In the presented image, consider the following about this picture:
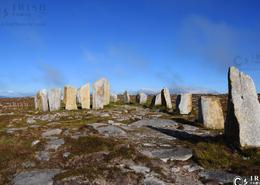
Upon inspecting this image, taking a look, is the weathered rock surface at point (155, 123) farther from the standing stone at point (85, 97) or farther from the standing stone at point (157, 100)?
the standing stone at point (157, 100)

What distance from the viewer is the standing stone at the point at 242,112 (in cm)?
1447

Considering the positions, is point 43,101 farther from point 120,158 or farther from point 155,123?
point 120,158

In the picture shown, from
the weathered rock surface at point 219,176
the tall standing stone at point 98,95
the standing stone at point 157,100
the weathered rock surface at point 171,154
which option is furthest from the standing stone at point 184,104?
the weathered rock surface at point 219,176

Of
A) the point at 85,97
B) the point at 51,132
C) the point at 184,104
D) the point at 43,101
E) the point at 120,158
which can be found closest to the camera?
the point at 120,158

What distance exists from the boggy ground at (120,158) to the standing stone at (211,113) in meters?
1.81

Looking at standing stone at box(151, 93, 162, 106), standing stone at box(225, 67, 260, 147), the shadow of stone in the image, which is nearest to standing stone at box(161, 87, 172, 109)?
standing stone at box(151, 93, 162, 106)

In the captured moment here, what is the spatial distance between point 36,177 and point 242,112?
821 centimetres

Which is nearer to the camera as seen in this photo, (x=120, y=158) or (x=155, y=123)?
(x=120, y=158)

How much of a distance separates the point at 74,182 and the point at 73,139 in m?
5.62

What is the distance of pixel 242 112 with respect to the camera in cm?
1487

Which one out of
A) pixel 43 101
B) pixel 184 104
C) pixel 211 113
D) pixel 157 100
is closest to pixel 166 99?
pixel 157 100

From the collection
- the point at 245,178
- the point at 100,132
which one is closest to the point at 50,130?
the point at 100,132

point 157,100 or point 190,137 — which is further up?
point 157,100

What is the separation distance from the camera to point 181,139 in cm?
1688
